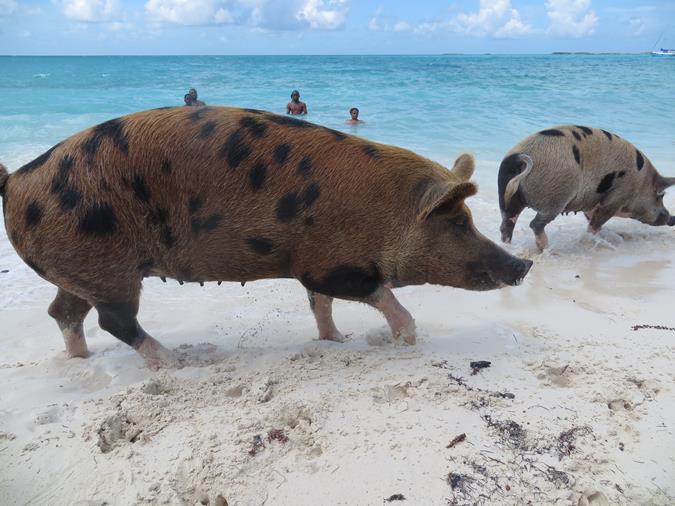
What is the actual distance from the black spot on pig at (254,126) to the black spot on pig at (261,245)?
0.64 meters

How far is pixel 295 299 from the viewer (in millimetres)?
5797

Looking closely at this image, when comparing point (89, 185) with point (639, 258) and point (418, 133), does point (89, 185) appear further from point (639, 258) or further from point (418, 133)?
point (418, 133)

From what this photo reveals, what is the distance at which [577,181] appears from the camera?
702 centimetres

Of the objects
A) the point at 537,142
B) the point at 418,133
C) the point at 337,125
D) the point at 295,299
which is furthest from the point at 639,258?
the point at 337,125

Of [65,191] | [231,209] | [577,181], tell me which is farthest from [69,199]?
[577,181]

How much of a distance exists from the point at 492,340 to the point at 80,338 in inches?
119

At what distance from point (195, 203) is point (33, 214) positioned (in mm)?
956

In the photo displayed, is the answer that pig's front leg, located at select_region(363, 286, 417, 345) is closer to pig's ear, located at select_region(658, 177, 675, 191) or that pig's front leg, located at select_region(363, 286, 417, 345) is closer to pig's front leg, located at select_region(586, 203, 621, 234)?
pig's front leg, located at select_region(586, 203, 621, 234)

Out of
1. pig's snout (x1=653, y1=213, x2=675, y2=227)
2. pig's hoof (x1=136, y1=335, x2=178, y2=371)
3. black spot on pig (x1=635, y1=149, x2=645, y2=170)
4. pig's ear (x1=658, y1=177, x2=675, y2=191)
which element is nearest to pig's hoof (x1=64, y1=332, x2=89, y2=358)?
pig's hoof (x1=136, y1=335, x2=178, y2=371)

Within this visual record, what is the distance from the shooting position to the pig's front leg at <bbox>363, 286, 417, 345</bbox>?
4086mm

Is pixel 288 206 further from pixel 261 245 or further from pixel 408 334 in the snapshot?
pixel 408 334

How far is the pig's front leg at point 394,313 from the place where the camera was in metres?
4.09

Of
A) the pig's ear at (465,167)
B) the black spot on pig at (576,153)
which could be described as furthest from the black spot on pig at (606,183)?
the pig's ear at (465,167)

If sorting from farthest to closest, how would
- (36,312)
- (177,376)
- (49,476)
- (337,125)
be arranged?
(337,125) → (36,312) → (177,376) → (49,476)
